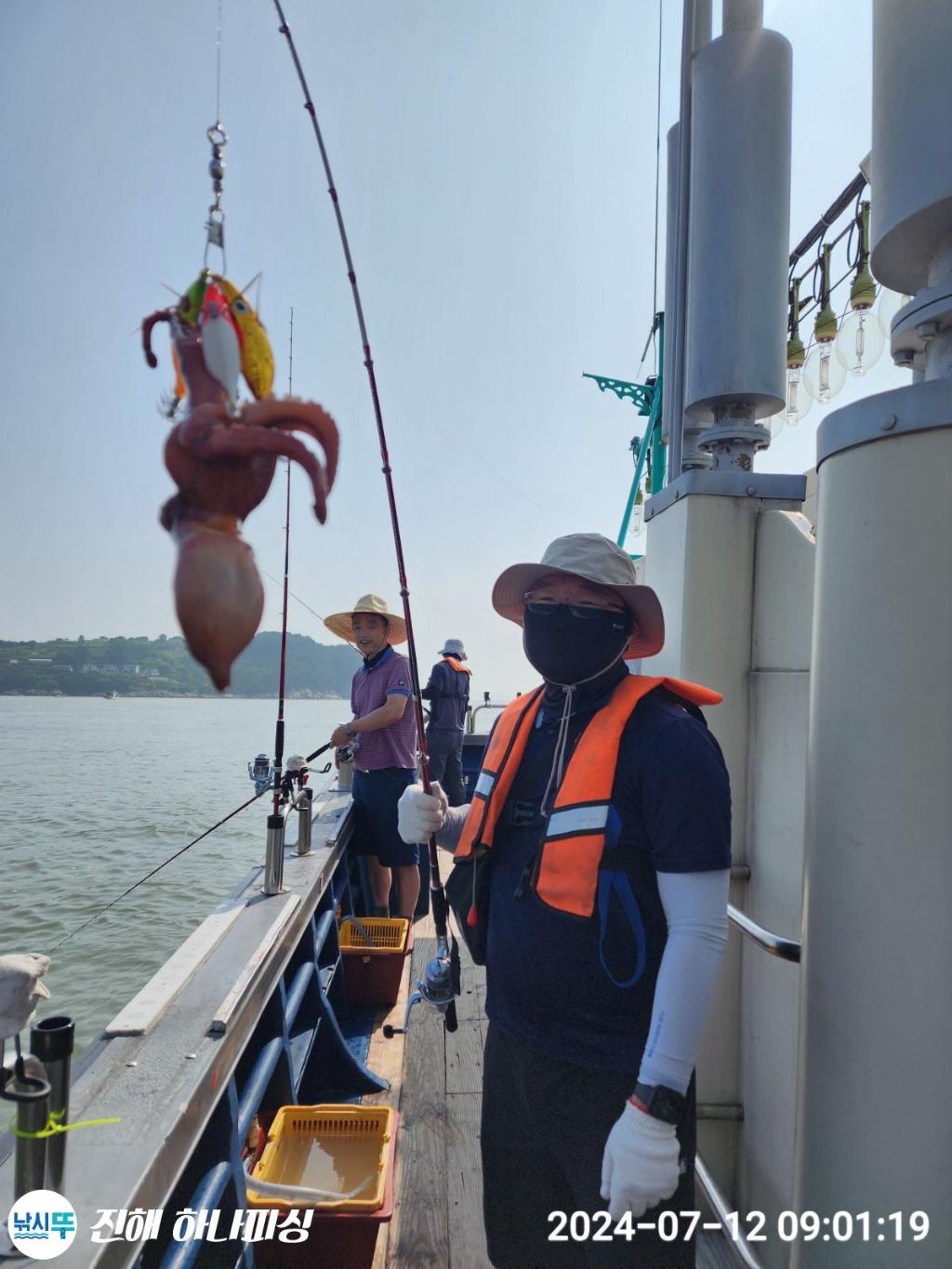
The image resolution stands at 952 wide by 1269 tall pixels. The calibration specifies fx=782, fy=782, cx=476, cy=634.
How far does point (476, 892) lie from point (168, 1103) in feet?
2.65

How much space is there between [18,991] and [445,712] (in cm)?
587

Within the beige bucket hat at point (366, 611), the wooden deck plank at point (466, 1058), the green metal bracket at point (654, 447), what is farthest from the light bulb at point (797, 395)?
the wooden deck plank at point (466, 1058)

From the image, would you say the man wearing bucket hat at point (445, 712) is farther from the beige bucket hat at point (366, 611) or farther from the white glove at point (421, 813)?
the white glove at point (421, 813)

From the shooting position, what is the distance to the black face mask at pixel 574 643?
1.91 m

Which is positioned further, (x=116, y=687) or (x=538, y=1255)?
(x=538, y=1255)

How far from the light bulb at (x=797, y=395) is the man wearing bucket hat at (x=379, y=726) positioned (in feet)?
9.91

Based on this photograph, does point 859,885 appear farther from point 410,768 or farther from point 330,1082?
point 410,768

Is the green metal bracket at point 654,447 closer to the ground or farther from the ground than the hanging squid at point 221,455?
farther from the ground

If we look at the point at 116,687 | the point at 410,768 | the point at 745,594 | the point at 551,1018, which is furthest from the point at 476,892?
the point at 410,768

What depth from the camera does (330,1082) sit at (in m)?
3.26

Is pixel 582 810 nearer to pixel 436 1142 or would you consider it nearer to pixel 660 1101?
pixel 660 1101

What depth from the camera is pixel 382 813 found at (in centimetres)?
456

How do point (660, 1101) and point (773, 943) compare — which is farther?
point (773, 943)

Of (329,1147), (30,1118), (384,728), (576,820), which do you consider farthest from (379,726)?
(30,1118)
